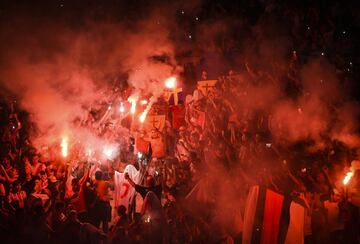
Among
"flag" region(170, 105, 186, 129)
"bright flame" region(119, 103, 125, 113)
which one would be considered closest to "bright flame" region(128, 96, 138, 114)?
"bright flame" region(119, 103, 125, 113)

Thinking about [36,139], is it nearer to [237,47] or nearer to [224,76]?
[224,76]

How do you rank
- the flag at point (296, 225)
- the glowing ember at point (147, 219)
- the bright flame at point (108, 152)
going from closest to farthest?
the flag at point (296, 225) < the glowing ember at point (147, 219) < the bright flame at point (108, 152)

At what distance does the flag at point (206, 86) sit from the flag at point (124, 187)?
2.41 m

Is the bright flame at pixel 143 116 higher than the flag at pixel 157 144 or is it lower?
higher

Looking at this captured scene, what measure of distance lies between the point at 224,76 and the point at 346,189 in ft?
12.0

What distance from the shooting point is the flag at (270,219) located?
249 inches

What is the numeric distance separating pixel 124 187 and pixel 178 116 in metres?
2.09

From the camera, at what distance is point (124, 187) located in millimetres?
8508

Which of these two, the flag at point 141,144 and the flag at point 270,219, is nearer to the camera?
the flag at point 270,219

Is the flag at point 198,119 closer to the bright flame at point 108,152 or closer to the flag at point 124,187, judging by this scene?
the flag at point 124,187

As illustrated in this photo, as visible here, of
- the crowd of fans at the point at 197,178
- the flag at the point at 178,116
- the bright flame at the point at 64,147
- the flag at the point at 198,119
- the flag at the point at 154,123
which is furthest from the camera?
the flag at the point at 154,123

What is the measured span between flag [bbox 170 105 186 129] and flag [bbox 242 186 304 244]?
9.13 ft

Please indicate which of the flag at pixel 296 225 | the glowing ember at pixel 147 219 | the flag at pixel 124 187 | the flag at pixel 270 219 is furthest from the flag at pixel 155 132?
the flag at pixel 296 225

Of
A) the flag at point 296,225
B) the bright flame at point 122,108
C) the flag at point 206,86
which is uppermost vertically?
the flag at point 206,86
